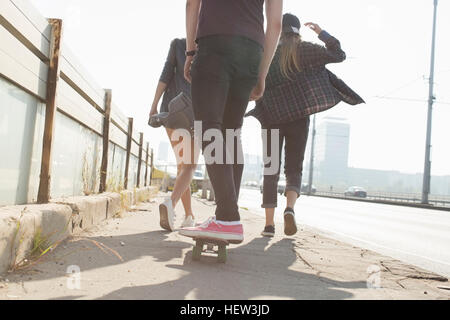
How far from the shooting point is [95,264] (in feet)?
7.00

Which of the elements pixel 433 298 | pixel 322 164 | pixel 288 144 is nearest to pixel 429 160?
pixel 288 144

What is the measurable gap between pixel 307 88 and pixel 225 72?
61.6 inches

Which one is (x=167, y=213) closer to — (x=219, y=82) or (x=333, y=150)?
(x=219, y=82)

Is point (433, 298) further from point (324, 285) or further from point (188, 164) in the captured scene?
point (188, 164)

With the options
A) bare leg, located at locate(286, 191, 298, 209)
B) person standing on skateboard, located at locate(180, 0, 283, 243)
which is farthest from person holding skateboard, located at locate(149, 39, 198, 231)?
person standing on skateboard, located at locate(180, 0, 283, 243)

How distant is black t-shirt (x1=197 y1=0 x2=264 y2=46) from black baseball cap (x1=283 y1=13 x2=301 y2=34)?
1.37 metres

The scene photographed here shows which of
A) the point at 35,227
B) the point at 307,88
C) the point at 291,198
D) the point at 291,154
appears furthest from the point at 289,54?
the point at 35,227

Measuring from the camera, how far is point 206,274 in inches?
80.2

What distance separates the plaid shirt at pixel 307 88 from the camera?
11.9ft

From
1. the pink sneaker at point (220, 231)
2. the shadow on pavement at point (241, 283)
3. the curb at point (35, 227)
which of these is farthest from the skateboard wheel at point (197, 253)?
the curb at point (35, 227)

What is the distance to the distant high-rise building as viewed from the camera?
187000mm

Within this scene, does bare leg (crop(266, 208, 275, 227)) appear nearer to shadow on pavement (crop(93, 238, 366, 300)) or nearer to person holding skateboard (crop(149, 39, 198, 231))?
person holding skateboard (crop(149, 39, 198, 231))

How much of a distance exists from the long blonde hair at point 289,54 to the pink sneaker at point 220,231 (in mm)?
1949

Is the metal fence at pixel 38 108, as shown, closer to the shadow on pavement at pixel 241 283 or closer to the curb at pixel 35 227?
the curb at pixel 35 227
